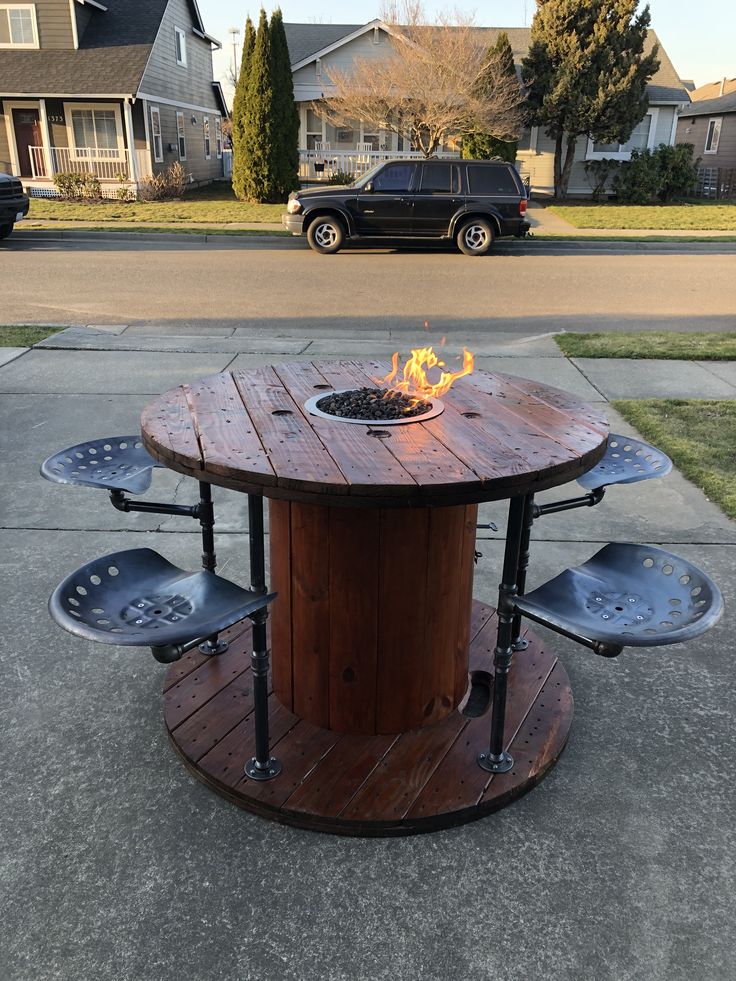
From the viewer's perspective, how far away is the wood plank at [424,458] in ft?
6.70

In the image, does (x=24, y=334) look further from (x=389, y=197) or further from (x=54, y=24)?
(x=54, y=24)

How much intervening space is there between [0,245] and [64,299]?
258 inches

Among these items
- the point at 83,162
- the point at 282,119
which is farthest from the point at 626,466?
the point at 83,162

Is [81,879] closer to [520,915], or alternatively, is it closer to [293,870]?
[293,870]

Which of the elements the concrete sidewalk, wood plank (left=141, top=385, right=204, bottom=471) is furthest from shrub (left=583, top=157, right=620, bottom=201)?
wood plank (left=141, top=385, right=204, bottom=471)

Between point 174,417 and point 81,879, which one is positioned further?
point 174,417

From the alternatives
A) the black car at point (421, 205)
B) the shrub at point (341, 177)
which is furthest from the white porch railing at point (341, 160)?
the black car at point (421, 205)

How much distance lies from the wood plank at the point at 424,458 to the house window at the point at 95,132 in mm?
26315

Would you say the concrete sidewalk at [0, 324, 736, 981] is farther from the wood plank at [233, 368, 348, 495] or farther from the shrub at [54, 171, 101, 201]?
the shrub at [54, 171, 101, 201]

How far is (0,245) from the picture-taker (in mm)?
15883

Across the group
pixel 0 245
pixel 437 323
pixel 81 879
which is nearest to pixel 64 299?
pixel 437 323

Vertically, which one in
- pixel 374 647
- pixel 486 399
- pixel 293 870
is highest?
pixel 486 399

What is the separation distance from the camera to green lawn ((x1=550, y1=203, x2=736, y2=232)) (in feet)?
64.1

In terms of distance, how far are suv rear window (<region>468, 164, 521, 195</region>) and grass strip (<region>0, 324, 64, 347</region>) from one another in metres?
9.22
